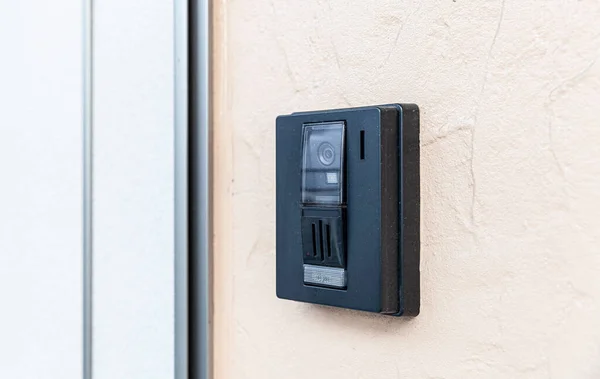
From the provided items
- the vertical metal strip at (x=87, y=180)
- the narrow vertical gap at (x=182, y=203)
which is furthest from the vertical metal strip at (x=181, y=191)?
the vertical metal strip at (x=87, y=180)

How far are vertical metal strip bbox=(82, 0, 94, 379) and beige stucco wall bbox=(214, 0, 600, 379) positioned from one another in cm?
24

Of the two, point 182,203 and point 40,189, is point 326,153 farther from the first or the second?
point 40,189

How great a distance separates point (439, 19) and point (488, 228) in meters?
0.16

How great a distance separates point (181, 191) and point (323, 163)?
208mm

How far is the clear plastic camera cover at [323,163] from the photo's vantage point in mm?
517

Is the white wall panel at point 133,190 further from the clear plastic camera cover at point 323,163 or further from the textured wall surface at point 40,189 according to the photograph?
the clear plastic camera cover at point 323,163

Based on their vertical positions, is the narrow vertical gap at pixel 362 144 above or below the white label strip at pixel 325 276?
above

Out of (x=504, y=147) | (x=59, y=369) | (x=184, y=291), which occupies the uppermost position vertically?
(x=504, y=147)

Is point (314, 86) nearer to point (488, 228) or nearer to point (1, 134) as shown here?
point (488, 228)

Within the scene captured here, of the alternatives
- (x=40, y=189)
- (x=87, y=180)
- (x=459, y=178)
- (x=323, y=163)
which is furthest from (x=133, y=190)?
(x=459, y=178)

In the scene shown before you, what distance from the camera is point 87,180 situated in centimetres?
79

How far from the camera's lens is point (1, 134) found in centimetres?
91

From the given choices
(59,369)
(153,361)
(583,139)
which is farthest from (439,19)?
(59,369)

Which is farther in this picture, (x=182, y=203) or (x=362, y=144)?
(x=182, y=203)
